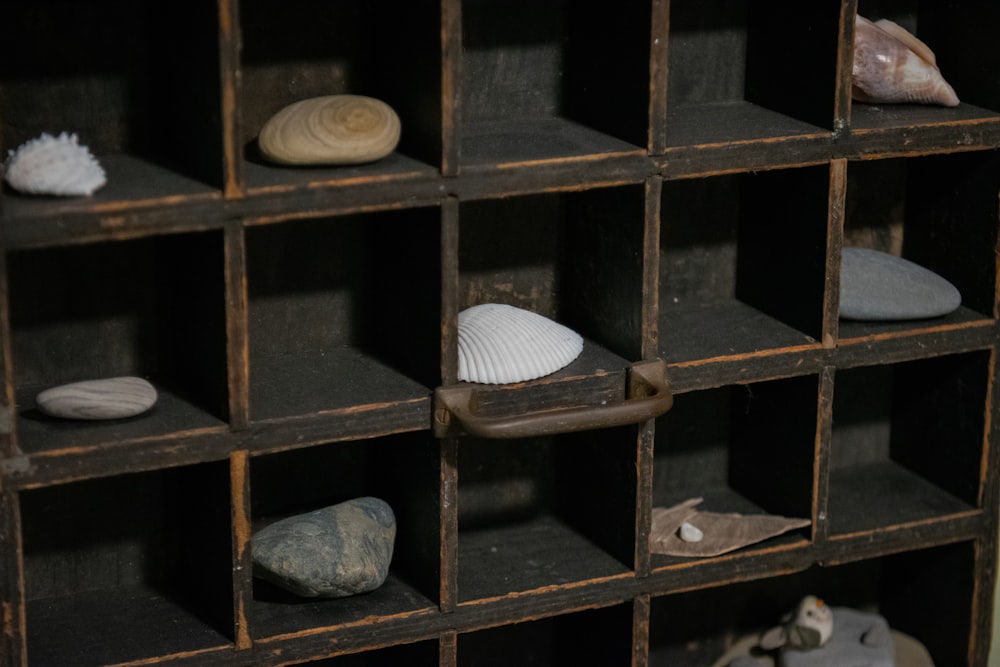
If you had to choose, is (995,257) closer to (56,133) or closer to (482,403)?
(482,403)

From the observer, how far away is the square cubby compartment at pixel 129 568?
4.84 ft

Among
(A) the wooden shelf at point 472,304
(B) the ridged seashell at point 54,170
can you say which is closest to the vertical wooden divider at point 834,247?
(A) the wooden shelf at point 472,304

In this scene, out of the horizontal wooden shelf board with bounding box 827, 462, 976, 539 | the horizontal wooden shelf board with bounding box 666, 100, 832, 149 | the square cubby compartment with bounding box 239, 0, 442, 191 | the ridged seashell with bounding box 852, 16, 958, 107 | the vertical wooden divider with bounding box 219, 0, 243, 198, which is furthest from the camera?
the horizontal wooden shelf board with bounding box 827, 462, 976, 539

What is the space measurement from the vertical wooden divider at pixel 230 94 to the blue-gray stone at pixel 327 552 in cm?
35

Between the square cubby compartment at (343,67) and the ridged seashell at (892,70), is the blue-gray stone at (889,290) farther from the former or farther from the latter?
the square cubby compartment at (343,67)

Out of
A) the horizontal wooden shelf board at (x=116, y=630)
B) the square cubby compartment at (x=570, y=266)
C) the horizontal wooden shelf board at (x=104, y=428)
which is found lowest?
the horizontal wooden shelf board at (x=116, y=630)

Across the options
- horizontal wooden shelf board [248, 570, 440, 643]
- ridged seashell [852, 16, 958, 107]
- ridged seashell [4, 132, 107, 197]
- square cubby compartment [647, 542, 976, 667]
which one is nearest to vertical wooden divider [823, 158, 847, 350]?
ridged seashell [852, 16, 958, 107]

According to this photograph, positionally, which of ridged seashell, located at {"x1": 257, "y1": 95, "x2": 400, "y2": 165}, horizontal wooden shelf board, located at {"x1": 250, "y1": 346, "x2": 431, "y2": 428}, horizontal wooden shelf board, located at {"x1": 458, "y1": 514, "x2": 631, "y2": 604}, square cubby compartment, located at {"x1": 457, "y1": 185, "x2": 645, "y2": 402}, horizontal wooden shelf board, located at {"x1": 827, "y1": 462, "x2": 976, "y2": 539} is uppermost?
ridged seashell, located at {"x1": 257, "y1": 95, "x2": 400, "y2": 165}

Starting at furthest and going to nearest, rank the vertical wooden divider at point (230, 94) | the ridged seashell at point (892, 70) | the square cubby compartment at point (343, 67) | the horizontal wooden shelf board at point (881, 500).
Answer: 1. the horizontal wooden shelf board at point (881, 500)
2. the ridged seashell at point (892, 70)
3. the square cubby compartment at point (343, 67)
4. the vertical wooden divider at point (230, 94)

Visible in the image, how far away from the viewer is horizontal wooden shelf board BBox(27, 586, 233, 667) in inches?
57.6

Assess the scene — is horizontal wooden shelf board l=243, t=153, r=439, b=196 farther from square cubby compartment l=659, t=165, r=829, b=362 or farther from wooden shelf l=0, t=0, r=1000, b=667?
square cubby compartment l=659, t=165, r=829, b=362

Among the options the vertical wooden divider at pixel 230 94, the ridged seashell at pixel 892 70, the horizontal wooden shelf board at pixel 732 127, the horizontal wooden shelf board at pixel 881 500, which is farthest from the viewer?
the horizontal wooden shelf board at pixel 881 500

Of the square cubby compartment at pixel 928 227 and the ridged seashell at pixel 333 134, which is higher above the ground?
the ridged seashell at pixel 333 134

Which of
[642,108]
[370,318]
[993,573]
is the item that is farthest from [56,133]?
[993,573]
